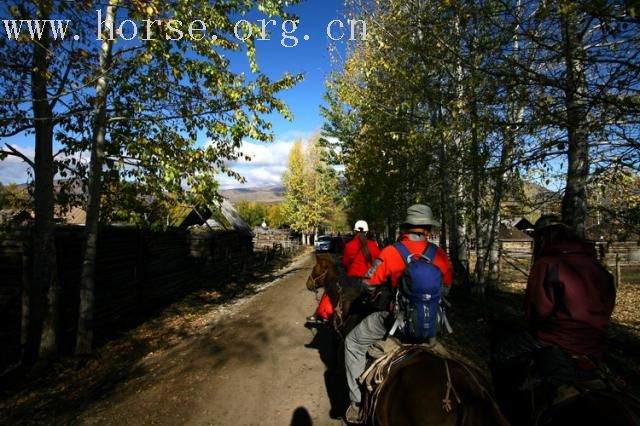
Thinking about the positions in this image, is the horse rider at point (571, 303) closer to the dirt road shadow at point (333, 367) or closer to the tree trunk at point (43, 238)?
the dirt road shadow at point (333, 367)

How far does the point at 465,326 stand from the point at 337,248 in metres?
26.9

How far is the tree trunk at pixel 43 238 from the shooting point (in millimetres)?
7141

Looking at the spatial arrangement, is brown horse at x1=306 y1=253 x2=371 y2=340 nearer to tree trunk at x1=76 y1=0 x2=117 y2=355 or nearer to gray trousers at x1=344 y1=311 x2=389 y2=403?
gray trousers at x1=344 y1=311 x2=389 y2=403

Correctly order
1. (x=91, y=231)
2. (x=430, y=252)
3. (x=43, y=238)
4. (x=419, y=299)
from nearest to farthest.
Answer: (x=419, y=299), (x=430, y=252), (x=43, y=238), (x=91, y=231)

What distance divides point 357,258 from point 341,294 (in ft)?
4.65

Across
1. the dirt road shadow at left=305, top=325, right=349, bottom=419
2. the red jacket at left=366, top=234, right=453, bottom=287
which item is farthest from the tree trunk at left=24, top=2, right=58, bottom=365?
the red jacket at left=366, top=234, right=453, bottom=287

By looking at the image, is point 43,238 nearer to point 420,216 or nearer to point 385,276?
point 385,276

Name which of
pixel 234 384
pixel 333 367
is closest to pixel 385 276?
pixel 333 367

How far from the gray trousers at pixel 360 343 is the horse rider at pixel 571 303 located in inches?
73.0

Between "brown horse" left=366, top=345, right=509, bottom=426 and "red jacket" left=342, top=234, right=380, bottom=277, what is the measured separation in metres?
4.31

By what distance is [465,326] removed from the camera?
394 inches

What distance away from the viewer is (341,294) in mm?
6953

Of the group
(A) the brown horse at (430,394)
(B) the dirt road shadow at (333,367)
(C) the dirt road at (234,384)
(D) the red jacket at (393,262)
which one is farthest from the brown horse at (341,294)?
(A) the brown horse at (430,394)

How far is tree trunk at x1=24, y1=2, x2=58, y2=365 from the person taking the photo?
23.4 feet
